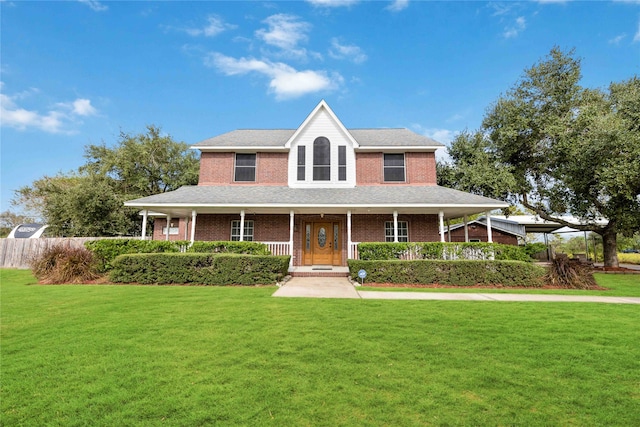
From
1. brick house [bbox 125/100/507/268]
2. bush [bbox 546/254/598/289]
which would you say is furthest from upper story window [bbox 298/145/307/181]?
bush [bbox 546/254/598/289]

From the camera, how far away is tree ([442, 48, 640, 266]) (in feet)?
51.8

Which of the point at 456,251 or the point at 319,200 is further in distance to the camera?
the point at 319,200

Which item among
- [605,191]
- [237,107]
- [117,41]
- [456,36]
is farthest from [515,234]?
[117,41]

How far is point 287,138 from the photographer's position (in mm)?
18156

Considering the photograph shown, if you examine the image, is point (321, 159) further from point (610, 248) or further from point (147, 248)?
point (610, 248)

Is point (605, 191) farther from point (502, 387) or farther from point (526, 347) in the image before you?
point (502, 387)

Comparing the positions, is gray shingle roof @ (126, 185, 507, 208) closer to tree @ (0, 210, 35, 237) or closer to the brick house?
the brick house

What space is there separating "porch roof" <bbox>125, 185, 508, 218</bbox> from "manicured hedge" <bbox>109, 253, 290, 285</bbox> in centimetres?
354

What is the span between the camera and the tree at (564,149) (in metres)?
15.8

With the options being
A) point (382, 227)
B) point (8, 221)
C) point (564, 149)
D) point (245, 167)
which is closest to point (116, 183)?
point (245, 167)

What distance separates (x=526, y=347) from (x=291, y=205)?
10.7 metres

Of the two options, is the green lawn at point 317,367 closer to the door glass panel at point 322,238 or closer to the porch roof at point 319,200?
the porch roof at point 319,200

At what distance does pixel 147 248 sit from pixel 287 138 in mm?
10001

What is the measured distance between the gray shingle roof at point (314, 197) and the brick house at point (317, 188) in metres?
0.05
